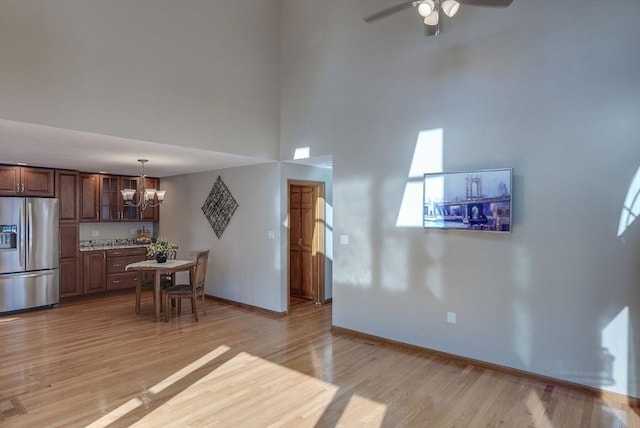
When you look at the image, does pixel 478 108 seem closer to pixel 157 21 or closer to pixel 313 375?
pixel 313 375

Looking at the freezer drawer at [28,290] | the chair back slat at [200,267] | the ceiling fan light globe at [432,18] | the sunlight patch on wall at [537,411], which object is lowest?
the sunlight patch on wall at [537,411]

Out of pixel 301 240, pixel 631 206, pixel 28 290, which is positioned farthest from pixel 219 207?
pixel 631 206

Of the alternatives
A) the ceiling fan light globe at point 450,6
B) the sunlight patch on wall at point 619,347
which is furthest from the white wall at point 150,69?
the sunlight patch on wall at point 619,347

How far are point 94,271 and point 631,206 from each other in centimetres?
766

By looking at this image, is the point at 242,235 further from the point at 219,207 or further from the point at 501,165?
the point at 501,165

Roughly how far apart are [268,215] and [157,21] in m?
2.82

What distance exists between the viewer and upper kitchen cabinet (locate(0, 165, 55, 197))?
Answer: 5719 millimetres

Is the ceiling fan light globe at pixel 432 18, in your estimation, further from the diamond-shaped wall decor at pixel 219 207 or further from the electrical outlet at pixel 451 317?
the diamond-shaped wall decor at pixel 219 207

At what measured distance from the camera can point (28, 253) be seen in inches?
228

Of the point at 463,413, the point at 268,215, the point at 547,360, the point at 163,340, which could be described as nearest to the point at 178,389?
the point at 163,340

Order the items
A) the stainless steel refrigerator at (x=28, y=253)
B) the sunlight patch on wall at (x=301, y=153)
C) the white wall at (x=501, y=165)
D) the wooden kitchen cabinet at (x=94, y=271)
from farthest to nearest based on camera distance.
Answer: the wooden kitchen cabinet at (x=94, y=271) < the stainless steel refrigerator at (x=28, y=253) < the sunlight patch on wall at (x=301, y=153) < the white wall at (x=501, y=165)

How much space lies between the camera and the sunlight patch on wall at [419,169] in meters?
4.04

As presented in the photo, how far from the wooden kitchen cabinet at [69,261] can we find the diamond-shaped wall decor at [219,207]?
226 centimetres

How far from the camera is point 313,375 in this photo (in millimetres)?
3572
